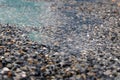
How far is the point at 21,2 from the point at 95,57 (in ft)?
76.4

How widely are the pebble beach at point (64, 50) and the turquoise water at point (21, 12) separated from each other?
1.85 m

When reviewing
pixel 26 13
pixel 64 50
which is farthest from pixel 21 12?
pixel 64 50

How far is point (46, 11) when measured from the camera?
104 ft

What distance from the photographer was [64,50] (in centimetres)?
1700

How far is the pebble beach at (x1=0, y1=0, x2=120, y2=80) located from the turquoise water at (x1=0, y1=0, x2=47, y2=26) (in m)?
1.85

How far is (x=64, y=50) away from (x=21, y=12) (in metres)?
14.7

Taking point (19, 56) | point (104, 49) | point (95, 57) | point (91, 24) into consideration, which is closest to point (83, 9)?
point (91, 24)

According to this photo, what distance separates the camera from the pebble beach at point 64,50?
41.7 ft

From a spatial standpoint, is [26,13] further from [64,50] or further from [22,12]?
[64,50]

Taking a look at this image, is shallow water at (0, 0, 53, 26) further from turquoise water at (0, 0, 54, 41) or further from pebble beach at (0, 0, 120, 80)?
pebble beach at (0, 0, 120, 80)

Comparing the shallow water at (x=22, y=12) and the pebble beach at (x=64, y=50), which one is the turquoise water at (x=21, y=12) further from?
the pebble beach at (x=64, y=50)

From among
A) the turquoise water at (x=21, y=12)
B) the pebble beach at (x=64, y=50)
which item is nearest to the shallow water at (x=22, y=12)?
the turquoise water at (x=21, y=12)

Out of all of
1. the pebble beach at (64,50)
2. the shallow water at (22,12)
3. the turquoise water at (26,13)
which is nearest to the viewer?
the pebble beach at (64,50)

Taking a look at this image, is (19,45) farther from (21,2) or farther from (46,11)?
(21,2)
